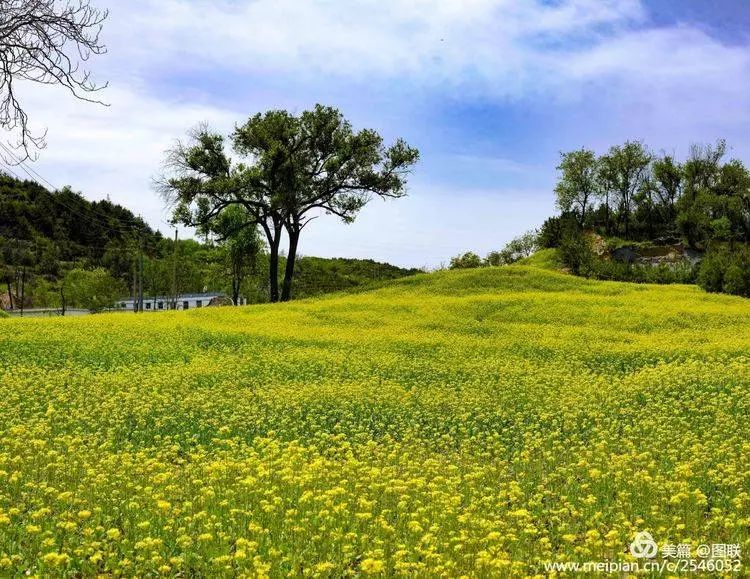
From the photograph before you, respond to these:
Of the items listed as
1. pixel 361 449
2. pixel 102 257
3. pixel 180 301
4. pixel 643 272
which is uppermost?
pixel 102 257

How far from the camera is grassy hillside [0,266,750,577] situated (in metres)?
7.52

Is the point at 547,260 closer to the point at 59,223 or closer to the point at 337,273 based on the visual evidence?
the point at 337,273

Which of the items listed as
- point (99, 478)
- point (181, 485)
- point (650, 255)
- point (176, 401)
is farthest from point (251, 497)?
point (650, 255)

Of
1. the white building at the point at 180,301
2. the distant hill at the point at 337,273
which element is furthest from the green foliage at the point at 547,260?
the white building at the point at 180,301

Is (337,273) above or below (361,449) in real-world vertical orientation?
above

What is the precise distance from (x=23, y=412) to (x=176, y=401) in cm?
338

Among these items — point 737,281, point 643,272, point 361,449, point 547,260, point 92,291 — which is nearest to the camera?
point 361,449

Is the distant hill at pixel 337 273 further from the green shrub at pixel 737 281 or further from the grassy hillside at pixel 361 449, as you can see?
Result: the grassy hillside at pixel 361 449

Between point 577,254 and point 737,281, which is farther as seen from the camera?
point 577,254

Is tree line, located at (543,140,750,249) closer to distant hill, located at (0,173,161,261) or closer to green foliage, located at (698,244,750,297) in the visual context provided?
green foliage, located at (698,244,750,297)

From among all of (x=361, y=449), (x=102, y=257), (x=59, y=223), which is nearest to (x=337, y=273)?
(x=102, y=257)

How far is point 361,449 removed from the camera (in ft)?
40.6

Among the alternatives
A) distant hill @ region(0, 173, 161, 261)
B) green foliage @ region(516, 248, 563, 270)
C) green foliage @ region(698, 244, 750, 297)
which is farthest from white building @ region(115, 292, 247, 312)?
green foliage @ region(698, 244, 750, 297)

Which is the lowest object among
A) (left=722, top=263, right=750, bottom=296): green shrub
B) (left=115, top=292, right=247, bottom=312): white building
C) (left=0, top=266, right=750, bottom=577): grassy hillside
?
(left=0, top=266, right=750, bottom=577): grassy hillside
